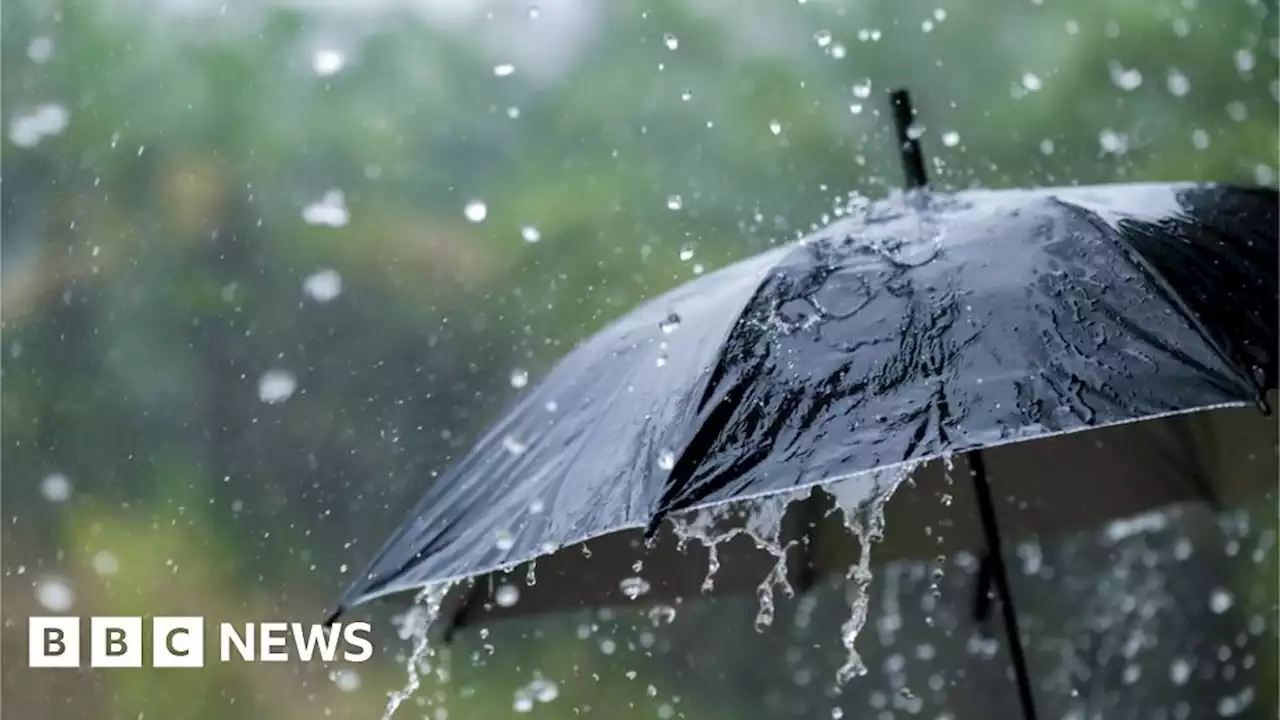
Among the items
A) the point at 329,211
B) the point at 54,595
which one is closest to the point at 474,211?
the point at 329,211

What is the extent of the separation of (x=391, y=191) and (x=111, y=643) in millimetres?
1135

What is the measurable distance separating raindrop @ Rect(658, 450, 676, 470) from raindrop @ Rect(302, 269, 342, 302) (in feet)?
6.53

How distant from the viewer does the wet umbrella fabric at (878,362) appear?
940 millimetres

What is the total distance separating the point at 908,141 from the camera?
4.18 feet

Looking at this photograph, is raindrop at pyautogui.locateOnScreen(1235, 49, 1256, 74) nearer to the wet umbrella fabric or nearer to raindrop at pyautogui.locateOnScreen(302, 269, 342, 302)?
the wet umbrella fabric

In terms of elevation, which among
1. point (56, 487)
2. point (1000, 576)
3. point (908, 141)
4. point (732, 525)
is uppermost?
point (56, 487)

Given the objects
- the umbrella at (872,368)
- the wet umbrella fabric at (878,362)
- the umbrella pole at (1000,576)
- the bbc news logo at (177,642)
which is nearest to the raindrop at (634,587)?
the umbrella at (872,368)

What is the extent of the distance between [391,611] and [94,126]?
45.9 inches

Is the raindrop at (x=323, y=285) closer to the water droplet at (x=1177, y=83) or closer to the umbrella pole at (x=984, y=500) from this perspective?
the umbrella pole at (x=984, y=500)

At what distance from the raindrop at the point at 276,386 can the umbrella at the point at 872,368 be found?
1.40m

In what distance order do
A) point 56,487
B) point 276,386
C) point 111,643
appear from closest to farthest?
point 111,643 < point 56,487 < point 276,386

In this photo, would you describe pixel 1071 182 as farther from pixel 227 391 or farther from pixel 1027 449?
pixel 227 391

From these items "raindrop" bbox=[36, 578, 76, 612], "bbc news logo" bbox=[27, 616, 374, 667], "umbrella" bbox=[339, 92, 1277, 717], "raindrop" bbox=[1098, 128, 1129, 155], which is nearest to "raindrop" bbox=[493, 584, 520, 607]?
"umbrella" bbox=[339, 92, 1277, 717]

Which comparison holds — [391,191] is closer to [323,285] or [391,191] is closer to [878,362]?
[323,285]
